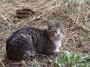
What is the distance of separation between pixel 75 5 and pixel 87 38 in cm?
138

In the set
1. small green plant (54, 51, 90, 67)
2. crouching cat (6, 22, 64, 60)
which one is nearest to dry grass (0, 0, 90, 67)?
crouching cat (6, 22, 64, 60)

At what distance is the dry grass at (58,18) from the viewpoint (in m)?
6.32

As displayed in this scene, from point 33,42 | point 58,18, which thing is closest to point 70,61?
point 33,42

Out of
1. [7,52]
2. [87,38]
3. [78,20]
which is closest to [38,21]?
[78,20]

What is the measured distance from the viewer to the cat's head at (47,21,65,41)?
568 cm

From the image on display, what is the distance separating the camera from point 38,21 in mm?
7238

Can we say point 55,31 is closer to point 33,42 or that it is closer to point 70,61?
point 33,42

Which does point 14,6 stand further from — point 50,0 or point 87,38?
point 87,38

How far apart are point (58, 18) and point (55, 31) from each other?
64.4 inches

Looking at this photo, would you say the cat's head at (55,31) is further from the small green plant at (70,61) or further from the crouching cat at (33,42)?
the small green plant at (70,61)

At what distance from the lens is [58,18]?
7.28 metres

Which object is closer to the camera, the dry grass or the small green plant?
the small green plant

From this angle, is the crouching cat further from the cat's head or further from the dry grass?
the dry grass

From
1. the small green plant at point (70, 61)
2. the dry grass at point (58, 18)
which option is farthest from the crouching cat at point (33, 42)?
the small green plant at point (70, 61)
